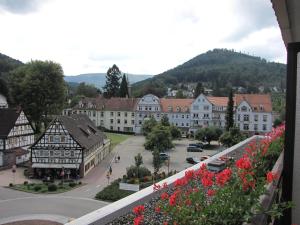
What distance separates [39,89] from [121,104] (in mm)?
21739

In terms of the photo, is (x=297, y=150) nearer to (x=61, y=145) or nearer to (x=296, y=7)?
(x=296, y=7)

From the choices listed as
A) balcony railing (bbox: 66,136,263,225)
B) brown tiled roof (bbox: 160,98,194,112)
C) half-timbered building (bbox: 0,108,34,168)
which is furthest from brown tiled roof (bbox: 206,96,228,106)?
balcony railing (bbox: 66,136,263,225)

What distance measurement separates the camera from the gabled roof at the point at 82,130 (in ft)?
113

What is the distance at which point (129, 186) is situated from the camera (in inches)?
1025

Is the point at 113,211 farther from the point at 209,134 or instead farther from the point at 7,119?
the point at 209,134

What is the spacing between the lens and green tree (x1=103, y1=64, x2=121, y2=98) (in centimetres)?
9369

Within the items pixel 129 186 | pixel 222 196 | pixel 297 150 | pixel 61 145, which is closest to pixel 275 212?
pixel 222 196

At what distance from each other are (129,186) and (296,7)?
23.1 metres

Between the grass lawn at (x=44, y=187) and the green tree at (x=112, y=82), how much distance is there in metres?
64.8

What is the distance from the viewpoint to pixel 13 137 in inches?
1535

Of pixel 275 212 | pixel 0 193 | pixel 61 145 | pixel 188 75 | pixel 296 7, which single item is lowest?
pixel 0 193

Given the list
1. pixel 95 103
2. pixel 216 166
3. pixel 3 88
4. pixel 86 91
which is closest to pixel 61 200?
pixel 216 166

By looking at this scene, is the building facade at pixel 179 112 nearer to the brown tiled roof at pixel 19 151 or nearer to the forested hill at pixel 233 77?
the brown tiled roof at pixel 19 151

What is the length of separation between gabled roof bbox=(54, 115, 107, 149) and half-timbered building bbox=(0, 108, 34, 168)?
19.2ft
